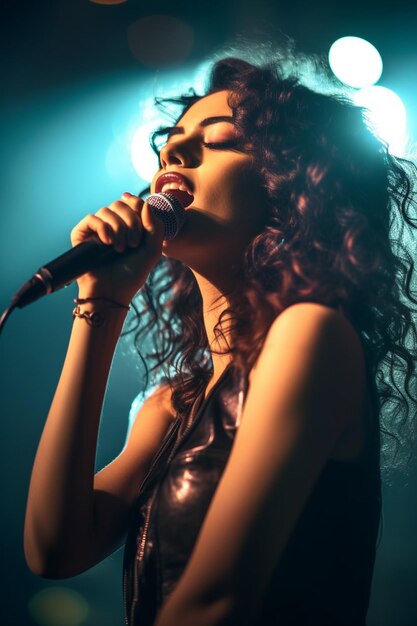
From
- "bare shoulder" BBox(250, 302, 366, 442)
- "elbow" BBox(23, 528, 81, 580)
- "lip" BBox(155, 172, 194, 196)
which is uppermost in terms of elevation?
"lip" BBox(155, 172, 194, 196)

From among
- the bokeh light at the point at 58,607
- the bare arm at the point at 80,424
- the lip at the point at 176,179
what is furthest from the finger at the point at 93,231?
the bokeh light at the point at 58,607

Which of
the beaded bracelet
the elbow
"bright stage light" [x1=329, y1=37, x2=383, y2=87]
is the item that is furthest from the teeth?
"bright stage light" [x1=329, y1=37, x2=383, y2=87]

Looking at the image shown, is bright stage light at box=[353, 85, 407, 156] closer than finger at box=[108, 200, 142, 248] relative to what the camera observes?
No

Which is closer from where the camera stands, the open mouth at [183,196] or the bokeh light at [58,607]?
the open mouth at [183,196]

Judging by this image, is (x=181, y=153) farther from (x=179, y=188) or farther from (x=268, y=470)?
(x=268, y=470)

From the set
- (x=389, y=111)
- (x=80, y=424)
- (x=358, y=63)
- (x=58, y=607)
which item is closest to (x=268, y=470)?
(x=80, y=424)

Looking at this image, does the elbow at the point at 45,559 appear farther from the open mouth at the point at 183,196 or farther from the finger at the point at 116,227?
the open mouth at the point at 183,196

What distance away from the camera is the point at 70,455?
3.16 ft

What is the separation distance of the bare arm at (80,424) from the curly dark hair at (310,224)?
0.68 feet

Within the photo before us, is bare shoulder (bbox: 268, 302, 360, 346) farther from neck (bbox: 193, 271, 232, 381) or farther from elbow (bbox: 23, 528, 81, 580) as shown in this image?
elbow (bbox: 23, 528, 81, 580)

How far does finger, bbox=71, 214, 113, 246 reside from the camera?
3.10 ft

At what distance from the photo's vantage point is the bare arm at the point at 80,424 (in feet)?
3.16

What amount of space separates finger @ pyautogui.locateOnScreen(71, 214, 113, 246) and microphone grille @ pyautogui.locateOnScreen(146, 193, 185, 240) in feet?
0.33

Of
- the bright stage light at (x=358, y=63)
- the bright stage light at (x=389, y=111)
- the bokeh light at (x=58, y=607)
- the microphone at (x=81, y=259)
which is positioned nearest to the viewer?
the microphone at (x=81, y=259)
